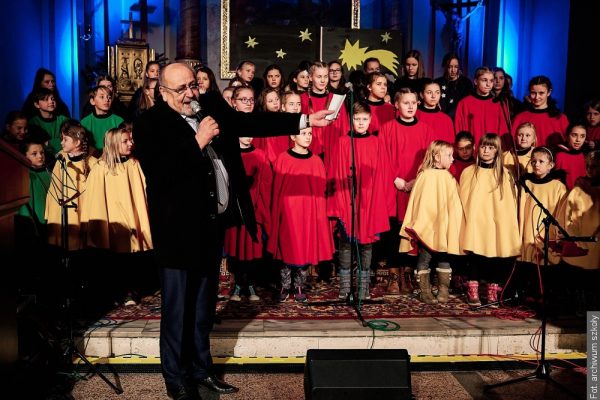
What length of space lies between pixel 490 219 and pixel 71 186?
3.35m

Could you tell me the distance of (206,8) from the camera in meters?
10.9

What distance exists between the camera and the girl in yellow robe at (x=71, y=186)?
5.52 metres

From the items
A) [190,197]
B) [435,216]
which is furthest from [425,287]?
[190,197]

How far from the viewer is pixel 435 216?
565 centimetres

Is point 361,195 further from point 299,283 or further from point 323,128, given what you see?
point 323,128

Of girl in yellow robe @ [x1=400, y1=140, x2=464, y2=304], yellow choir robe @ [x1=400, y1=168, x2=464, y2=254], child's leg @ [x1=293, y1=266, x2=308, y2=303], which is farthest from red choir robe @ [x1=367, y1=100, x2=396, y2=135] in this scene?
child's leg @ [x1=293, y1=266, x2=308, y2=303]

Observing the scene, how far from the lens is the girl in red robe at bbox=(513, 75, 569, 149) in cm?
664

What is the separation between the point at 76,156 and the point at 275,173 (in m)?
1.60

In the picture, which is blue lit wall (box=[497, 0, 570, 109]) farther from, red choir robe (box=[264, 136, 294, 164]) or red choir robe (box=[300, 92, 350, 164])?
red choir robe (box=[264, 136, 294, 164])

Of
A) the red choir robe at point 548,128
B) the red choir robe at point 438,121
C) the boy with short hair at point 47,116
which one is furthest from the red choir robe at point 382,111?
the boy with short hair at point 47,116

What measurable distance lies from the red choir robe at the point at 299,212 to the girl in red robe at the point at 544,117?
2.32 meters

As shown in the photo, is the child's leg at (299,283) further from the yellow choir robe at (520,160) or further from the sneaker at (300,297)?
the yellow choir robe at (520,160)

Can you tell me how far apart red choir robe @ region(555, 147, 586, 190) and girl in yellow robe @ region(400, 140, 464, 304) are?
45.3 inches

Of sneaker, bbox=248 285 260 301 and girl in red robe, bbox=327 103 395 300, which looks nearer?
girl in red robe, bbox=327 103 395 300
